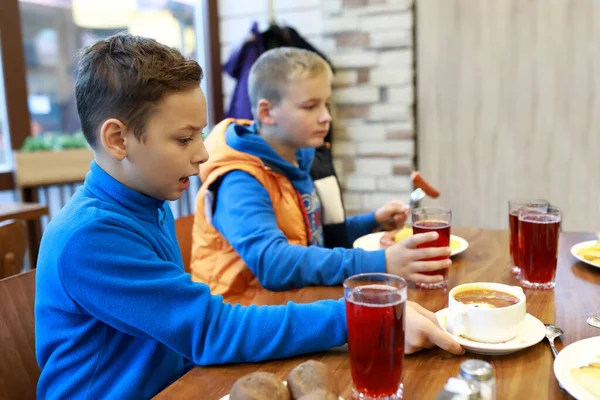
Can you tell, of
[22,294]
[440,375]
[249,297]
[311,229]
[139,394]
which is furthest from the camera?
[311,229]

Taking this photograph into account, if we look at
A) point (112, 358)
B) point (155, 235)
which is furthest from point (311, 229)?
point (112, 358)

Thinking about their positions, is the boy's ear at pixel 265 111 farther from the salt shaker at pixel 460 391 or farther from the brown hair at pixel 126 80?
the salt shaker at pixel 460 391

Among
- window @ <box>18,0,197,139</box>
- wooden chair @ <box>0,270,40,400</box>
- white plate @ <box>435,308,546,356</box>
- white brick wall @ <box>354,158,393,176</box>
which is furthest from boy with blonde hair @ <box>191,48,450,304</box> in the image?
window @ <box>18,0,197,139</box>

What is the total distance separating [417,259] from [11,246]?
99cm

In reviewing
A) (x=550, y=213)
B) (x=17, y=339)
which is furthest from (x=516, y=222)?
(x=17, y=339)

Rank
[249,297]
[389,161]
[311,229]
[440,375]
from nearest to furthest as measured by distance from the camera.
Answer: [440,375] → [249,297] → [311,229] → [389,161]

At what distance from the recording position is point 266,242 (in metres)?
1.27

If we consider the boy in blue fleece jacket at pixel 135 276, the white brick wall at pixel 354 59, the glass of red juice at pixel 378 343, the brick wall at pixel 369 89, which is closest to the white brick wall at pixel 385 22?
the brick wall at pixel 369 89

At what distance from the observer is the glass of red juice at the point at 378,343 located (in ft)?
2.30

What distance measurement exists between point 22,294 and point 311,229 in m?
0.81

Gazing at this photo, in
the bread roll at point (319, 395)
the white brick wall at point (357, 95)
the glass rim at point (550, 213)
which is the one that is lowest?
the bread roll at point (319, 395)

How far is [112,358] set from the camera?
35.6 inches

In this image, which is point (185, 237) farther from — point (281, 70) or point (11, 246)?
point (281, 70)

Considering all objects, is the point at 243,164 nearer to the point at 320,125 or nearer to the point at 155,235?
the point at 320,125
